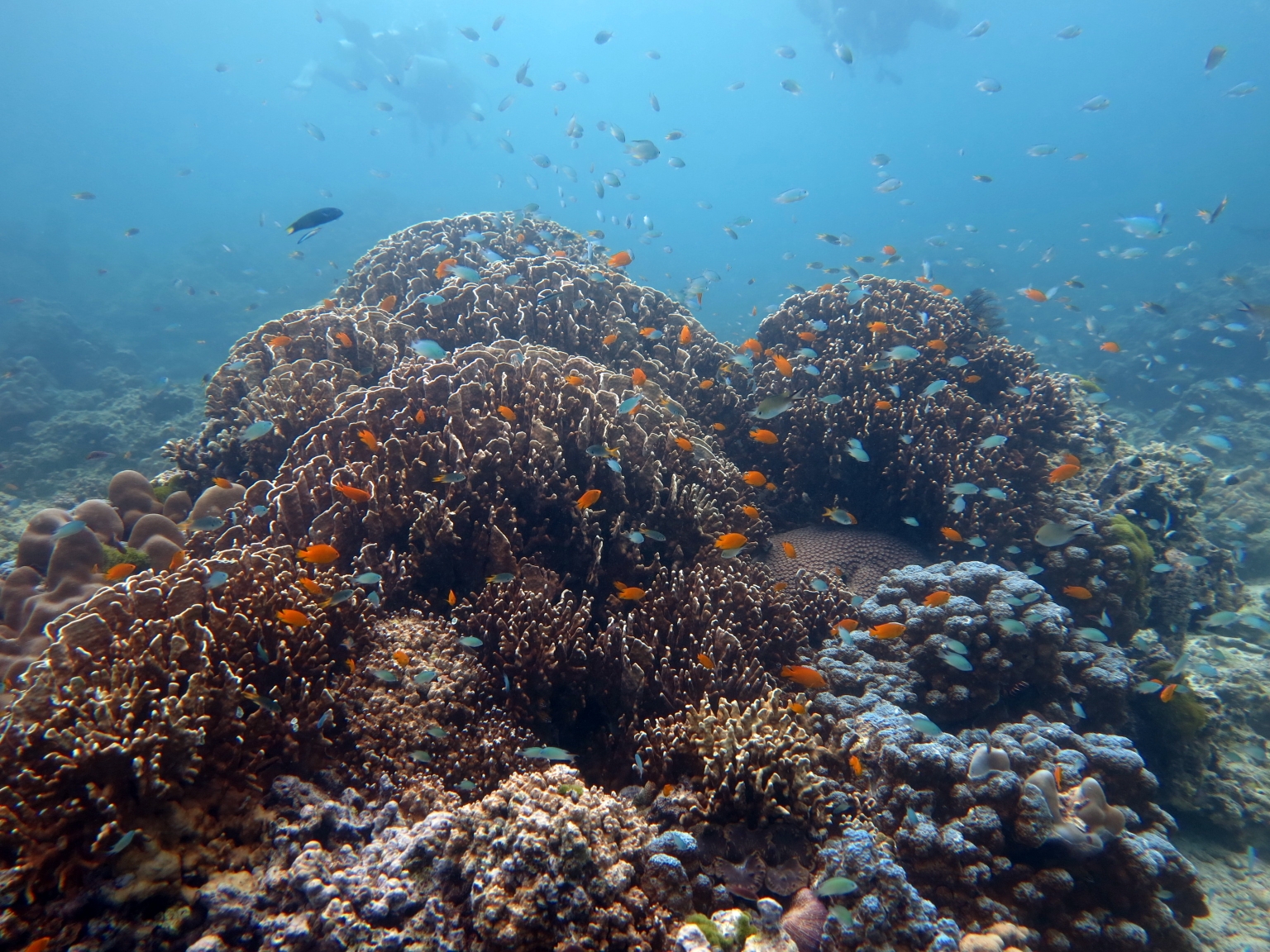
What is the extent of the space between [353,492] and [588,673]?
261cm

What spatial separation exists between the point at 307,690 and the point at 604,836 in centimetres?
210

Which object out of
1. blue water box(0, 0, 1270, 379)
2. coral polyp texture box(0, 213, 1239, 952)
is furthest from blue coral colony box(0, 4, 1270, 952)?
blue water box(0, 0, 1270, 379)

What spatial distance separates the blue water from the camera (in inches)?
2923

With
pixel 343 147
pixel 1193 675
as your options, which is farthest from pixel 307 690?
pixel 343 147

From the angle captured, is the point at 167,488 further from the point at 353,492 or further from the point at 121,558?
the point at 353,492

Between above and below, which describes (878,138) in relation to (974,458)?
above

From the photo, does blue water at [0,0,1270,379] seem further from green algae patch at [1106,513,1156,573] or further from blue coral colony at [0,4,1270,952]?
green algae patch at [1106,513,1156,573]

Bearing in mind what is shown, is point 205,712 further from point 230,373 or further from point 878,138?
point 878,138

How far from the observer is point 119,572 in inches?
214

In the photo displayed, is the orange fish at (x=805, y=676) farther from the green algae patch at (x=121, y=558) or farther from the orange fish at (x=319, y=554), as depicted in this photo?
the green algae patch at (x=121, y=558)

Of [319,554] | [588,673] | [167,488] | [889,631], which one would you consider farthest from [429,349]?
[889,631]

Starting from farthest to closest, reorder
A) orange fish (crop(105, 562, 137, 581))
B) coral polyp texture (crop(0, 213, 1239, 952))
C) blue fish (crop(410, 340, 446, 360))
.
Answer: blue fish (crop(410, 340, 446, 360))
orange fish (crop(105, 562, 137, 581))
coral polyp texture (crop(0, 213, 1239, 952))

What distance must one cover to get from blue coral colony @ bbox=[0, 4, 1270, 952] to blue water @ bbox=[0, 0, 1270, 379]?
45442mm

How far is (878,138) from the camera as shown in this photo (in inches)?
5482
